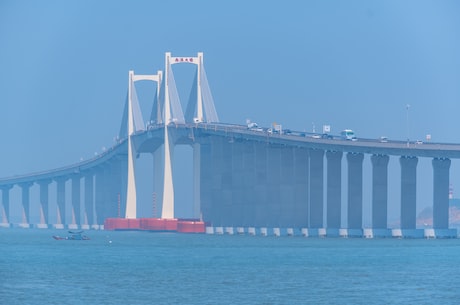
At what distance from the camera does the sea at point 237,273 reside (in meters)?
73.5

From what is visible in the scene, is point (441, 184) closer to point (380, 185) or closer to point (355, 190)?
point (380, 185)

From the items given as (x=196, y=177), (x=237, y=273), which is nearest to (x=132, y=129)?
(x=196, y=177)

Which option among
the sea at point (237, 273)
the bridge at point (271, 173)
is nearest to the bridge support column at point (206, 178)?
the bridge at point (271, 173)

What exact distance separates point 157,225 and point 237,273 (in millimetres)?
85958

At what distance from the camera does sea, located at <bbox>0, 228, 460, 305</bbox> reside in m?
73.5

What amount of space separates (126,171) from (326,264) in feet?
326

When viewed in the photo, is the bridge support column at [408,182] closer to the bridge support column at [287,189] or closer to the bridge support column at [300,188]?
the bridge support column at [300,188]

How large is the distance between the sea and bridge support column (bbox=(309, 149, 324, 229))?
45.2 ft

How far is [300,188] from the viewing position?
147 m

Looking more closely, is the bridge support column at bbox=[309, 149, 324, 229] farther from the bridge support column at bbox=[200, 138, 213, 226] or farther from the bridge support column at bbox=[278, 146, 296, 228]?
the bridge support column at bbox=[200, 138, 213, 226]

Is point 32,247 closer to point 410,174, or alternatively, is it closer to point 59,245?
point 59,245

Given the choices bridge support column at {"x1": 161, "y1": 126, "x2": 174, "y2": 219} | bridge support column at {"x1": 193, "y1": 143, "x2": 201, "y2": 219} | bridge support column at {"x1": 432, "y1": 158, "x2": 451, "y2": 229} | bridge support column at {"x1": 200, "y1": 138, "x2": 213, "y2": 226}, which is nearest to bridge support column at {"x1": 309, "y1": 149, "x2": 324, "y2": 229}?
bridge support column at {"x1": 432, "y1": 158, "x2": 451, "y2": 229}

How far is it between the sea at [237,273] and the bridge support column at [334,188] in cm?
1064

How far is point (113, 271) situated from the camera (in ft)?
298
